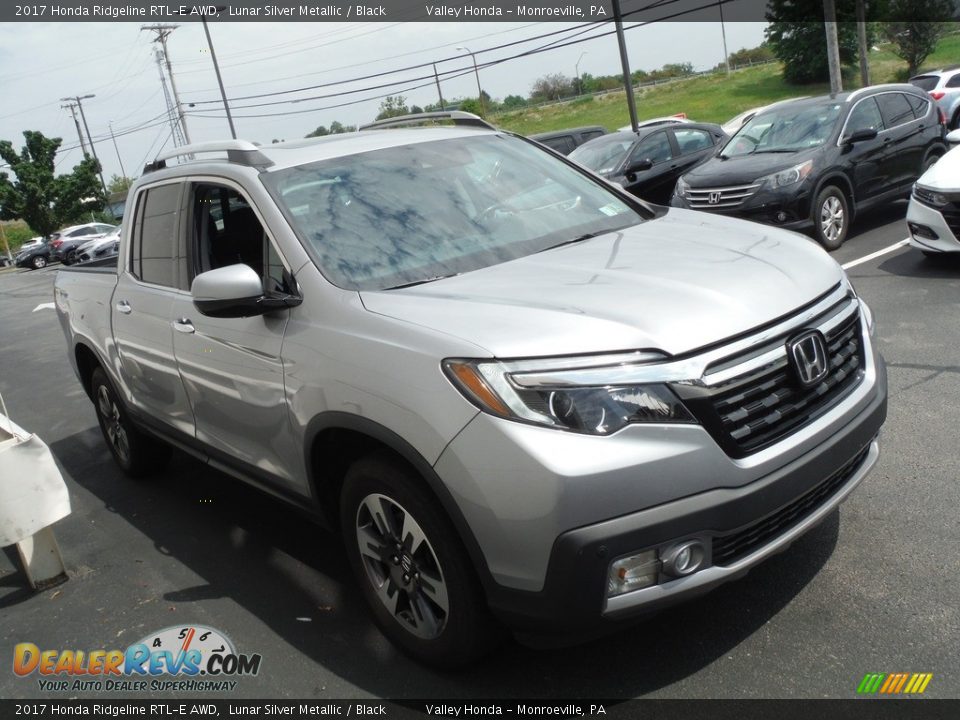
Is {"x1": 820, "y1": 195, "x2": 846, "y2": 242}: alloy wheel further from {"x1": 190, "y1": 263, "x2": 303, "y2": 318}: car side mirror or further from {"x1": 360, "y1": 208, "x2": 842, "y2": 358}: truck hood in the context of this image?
{"x1": 190, "y1": 263, "x2": 303, "y2": 318}: car side mirror

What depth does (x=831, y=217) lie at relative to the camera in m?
9.73

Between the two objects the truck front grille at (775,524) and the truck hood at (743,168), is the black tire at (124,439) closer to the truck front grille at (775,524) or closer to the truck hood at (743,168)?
the truck front grille at (775,524)

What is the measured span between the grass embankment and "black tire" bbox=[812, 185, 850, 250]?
4639cm

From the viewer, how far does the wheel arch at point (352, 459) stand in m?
2.70

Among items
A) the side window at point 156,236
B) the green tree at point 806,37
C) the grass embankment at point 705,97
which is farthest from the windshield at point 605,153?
the green tree at point 806,37

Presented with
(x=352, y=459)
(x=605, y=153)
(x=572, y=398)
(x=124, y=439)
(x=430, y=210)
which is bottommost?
(x=124, y=439)

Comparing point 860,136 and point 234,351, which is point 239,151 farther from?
point 860,136

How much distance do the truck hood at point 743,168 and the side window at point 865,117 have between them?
29.5 inches

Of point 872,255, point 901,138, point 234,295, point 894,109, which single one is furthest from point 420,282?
point 894,109

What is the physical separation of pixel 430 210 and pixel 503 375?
133 centimetres

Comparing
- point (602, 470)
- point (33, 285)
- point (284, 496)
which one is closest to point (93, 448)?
point (284, 496)

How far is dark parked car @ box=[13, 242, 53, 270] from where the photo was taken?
41719 mm

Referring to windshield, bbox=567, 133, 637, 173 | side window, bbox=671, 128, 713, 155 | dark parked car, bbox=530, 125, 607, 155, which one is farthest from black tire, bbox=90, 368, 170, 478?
dark parked car, bbox=530, 125, 607, 155

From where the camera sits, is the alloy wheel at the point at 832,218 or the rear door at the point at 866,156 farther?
the rear door at the point at 866,156
